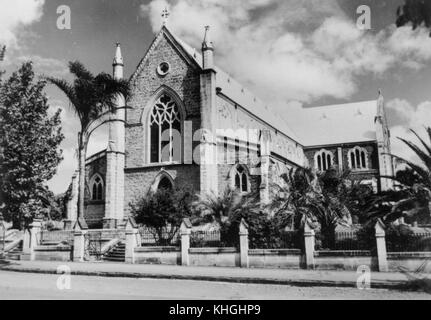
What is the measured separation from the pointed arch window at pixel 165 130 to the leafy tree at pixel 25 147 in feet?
40.0

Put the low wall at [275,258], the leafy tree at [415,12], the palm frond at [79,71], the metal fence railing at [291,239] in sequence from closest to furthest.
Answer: the leafy tree at [415,12]
the low wall at [275,258]
the metal fence railing at [291,239]
the palm frond at [79,71]

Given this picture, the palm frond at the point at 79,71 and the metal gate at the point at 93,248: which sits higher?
the palm frond at the point at 79,71

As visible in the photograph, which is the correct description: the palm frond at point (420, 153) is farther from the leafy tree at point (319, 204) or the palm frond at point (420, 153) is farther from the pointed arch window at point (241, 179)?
the pointed arch window at point (241, 179)

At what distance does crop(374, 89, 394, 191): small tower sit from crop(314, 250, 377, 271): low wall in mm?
28202

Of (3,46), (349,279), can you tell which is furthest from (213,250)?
(3,46)

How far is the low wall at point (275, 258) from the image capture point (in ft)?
55.9

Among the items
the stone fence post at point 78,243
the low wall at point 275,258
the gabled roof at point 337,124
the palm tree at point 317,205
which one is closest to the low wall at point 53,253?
the stone fence post at point 78,243

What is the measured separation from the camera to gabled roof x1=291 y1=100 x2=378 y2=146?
47844 millimetres

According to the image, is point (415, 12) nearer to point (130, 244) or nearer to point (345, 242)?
point (345, 242)

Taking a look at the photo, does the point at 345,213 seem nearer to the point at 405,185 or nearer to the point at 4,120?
the point at 405,185

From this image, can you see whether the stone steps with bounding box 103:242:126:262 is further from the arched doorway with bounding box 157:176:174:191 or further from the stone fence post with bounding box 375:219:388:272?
the stone fence post with bounding box 375:219:388:272

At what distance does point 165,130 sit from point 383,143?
2597cm

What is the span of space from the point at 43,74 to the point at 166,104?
12441 mm

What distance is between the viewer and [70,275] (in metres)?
15.6
